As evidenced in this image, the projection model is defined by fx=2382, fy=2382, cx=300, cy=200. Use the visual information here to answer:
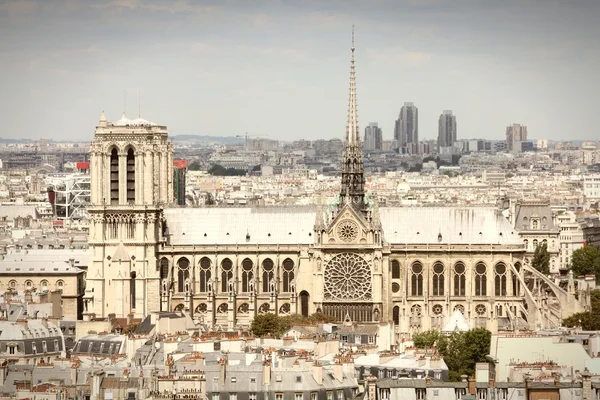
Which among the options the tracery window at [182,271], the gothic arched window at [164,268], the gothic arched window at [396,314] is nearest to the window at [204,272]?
the tracery window at [182,271]

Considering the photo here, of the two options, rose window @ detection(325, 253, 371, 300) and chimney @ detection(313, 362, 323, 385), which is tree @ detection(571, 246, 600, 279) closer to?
rose window @ detection(325, 253, 371, 300)

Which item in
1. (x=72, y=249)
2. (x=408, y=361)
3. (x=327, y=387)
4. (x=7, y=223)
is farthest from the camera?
(x=7, y=223)

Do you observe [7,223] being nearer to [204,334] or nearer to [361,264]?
[361,264]

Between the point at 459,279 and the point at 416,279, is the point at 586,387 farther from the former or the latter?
the point at 416,279

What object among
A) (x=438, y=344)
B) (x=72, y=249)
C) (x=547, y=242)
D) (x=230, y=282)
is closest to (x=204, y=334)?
(x=438, y=344)

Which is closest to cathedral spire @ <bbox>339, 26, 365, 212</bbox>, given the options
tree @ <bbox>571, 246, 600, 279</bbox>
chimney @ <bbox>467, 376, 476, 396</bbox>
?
tree @ <bbox>571, 246, 600, 279</bbox>
